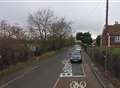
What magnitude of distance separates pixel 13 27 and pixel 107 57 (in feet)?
106

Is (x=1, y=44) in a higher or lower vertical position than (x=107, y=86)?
higher

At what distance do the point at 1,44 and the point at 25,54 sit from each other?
12886 millimetres

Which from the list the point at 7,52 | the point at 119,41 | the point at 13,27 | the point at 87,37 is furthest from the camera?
the point at 87,37

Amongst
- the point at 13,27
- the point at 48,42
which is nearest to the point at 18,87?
the point at 13,27

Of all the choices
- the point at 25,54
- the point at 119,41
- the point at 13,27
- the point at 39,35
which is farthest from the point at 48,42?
the point at 25,54

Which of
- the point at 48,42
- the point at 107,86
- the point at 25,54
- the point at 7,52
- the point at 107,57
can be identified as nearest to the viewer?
the point at 107,86

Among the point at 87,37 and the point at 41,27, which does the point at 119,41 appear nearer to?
the point at 41,27

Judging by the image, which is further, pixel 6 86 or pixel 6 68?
pixel 6 68

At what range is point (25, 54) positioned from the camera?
40.0 metres

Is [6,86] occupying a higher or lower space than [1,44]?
lower

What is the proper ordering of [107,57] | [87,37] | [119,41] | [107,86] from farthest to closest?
1. [87,37]
2. [119,41]
3. [107,57]
4. [107,86]

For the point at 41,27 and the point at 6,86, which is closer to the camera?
the point at 6,86

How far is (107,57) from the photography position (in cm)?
2686

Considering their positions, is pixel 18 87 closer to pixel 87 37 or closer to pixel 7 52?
pixel 7 52
